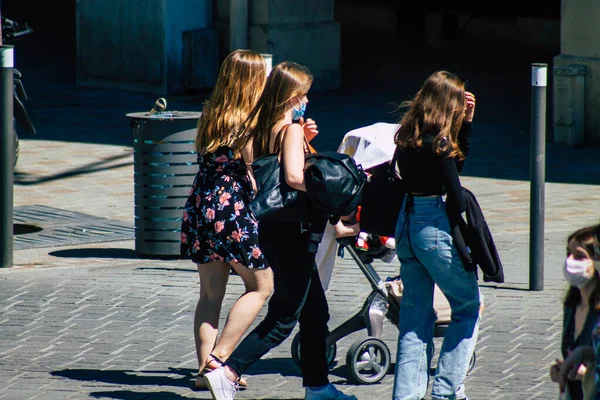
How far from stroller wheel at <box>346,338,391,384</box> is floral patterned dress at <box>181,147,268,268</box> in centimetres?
67

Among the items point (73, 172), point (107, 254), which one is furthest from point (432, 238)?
point (73, 172)

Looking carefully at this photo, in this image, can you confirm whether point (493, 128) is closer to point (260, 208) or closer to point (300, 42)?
point (300, 42)

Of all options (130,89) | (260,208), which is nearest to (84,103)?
(130,89)

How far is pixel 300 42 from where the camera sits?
17.2m

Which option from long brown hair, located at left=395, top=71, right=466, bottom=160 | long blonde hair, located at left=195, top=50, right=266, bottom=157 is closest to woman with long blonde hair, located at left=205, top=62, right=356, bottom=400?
long blonde hair, located at left=195, top=50, right=266, bottom=157

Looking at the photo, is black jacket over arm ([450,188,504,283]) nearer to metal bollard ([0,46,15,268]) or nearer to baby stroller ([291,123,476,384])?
baby stroller ([291,123,476,384])

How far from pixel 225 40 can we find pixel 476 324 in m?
12.6

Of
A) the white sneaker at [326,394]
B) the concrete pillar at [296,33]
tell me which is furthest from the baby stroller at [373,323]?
the concrete pillar at [296,33]

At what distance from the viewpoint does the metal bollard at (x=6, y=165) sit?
323 inches

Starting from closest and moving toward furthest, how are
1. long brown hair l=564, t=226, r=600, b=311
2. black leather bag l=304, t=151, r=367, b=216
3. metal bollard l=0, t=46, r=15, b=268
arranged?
long brown hair l=564, t=226, r=600, b=311 < black leather bag l=304, t=151, r=367, b=216 < metal bollard l=0, t=46, r=15, b=268

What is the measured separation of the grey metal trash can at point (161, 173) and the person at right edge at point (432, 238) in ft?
11.2

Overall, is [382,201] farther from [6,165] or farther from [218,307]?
[6,165]

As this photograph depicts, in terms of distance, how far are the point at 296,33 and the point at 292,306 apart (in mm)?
12014

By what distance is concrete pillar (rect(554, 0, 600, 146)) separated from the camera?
13336mm
